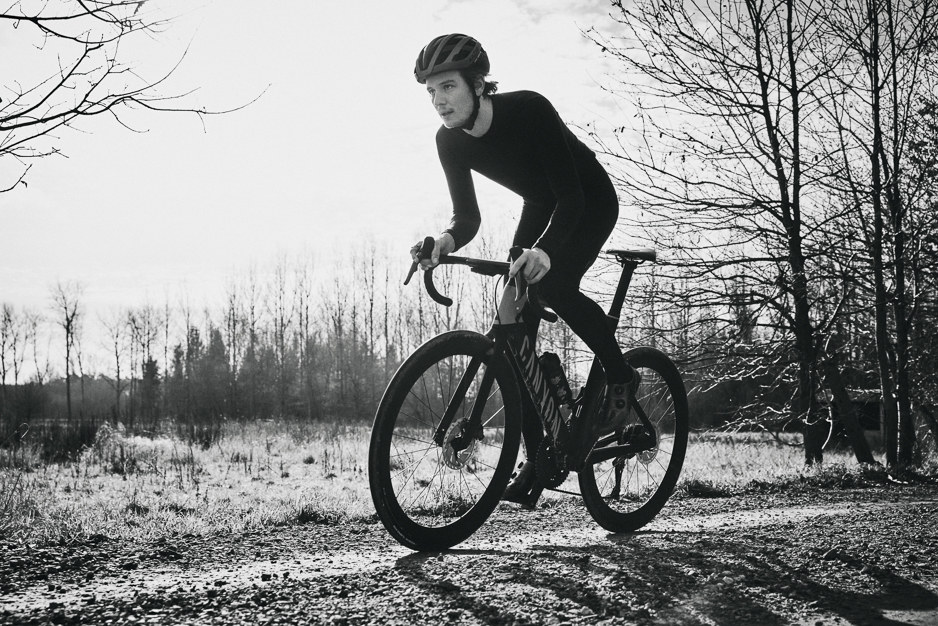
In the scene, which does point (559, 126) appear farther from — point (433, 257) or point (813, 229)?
point (813, 229)

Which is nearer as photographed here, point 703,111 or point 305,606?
point 305,606

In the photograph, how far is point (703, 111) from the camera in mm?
9250

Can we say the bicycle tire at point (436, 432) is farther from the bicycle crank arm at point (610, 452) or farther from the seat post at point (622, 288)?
the seat post at point (622, 288)

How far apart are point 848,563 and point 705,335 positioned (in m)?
7.53

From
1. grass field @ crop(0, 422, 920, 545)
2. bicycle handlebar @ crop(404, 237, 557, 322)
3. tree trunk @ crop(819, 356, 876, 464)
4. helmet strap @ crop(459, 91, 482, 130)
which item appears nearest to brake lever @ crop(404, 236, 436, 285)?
bicycle handlebar @ crop(404, 237, 557, 322)

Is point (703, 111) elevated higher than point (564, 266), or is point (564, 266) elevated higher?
point (703, 111)

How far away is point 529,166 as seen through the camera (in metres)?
3.49

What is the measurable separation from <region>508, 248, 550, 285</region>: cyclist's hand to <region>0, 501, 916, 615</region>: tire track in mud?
1167mm

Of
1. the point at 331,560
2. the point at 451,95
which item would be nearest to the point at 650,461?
the point at 331,560

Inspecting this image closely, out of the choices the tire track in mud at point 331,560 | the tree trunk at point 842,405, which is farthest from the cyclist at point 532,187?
the tree trunk at point 842,405

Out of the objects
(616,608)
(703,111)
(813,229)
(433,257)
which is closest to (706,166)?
(703,111)

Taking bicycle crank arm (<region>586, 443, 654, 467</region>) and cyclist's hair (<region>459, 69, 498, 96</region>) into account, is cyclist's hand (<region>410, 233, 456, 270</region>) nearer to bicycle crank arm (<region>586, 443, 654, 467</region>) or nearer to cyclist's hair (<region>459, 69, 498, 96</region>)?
cyclist's hair (<region>459, 69, 498, 96</region>)

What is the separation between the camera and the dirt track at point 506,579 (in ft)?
7.11

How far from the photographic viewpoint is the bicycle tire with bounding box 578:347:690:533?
13.1 ft
